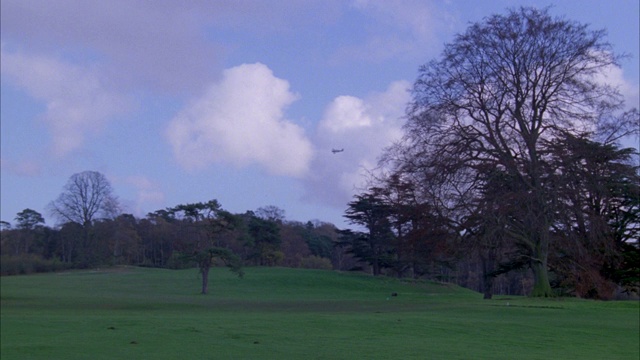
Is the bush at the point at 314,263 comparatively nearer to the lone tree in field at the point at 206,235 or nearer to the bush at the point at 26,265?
the bush at the point at 26,265

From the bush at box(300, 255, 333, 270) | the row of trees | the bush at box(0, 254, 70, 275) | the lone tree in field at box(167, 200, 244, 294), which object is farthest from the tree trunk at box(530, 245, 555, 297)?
the bush at box(300, 255, 333, 270)

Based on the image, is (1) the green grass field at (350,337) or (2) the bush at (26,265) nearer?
(1) the green grass field at (350,337)

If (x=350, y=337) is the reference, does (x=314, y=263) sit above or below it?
above

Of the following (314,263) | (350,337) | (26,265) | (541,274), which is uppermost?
(314,263)

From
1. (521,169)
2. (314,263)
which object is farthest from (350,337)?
(314,263)

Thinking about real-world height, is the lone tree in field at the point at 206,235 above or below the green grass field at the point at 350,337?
above

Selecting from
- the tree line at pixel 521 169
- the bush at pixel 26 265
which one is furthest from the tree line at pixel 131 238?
the tree line at pixel 521 169

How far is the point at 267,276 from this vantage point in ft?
239

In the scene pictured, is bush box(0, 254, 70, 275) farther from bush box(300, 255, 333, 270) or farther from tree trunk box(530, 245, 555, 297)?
tree trunk box(530, 245, 555, 297)

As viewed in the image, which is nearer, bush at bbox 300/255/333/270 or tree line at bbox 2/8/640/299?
tree line at bbox 2/8/640/299

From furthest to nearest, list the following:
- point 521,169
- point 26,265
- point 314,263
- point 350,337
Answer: point 314,263
point 26,265
point 521,169
point 350,337

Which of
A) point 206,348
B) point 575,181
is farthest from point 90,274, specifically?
point 206,348

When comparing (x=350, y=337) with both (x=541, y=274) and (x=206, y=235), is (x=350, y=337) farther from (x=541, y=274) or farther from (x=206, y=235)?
(x=206, y=235)

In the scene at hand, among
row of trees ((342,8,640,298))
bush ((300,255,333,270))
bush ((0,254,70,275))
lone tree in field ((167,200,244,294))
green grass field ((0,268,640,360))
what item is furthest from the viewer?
bush ((300,255,333,270))
